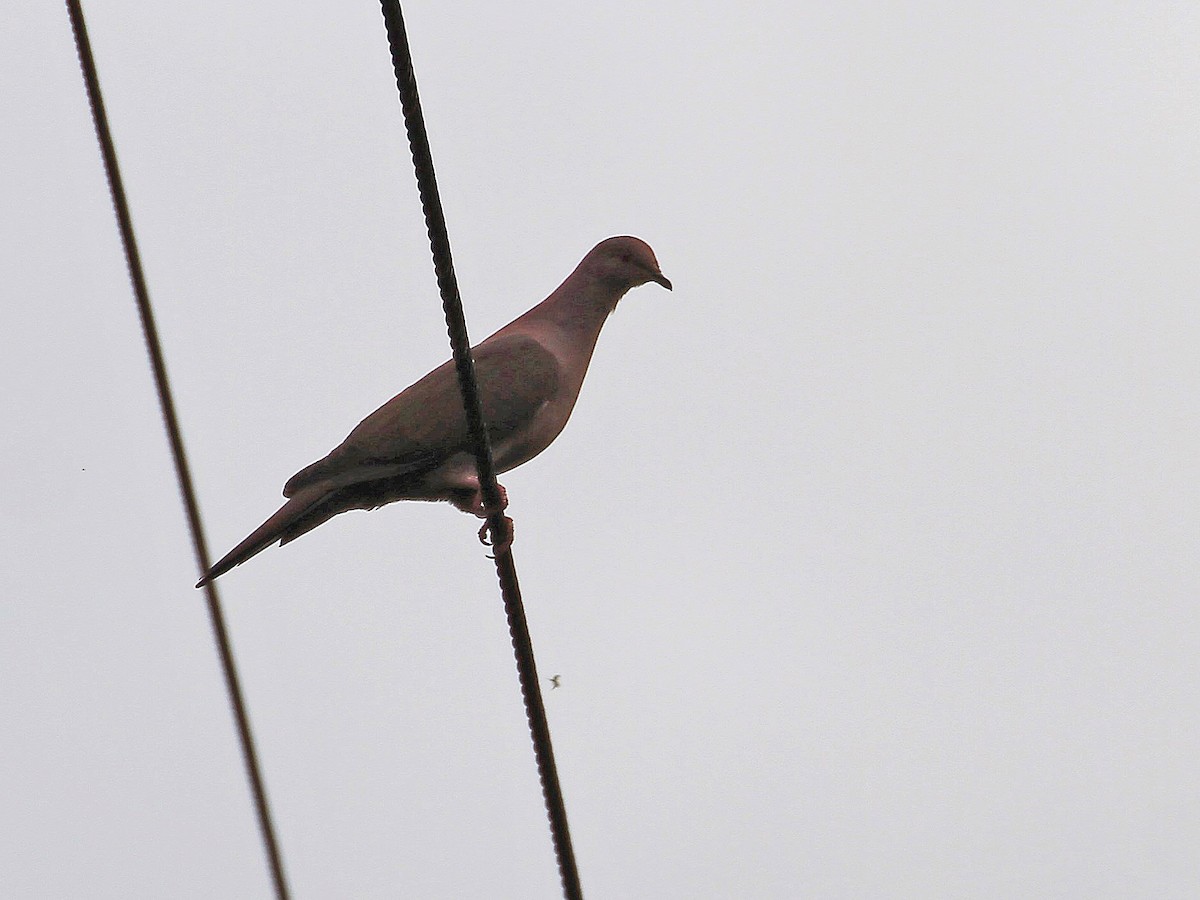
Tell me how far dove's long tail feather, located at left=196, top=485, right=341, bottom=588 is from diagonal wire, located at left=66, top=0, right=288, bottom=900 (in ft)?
2.74

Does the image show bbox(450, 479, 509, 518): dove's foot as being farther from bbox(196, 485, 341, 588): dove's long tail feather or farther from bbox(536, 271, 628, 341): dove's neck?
bbox(536, 271, 628, 341): dove's neck

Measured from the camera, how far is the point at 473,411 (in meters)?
2.43

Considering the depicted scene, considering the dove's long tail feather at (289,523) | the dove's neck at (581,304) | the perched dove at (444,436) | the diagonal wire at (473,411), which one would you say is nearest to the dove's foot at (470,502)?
the perched dove at (444,436)

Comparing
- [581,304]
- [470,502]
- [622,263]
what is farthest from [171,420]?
[622,263]

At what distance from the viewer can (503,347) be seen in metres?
4.10

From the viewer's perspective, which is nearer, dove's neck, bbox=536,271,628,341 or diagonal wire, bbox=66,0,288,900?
diagonal wire, bbox=66,0,288,900

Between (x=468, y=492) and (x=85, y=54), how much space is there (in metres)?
1.89

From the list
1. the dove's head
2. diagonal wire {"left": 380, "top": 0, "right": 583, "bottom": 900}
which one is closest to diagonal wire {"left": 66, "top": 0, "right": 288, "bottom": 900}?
diagonal wire {"left": 380, "top": 0, "right": 583, "bottom": 900}

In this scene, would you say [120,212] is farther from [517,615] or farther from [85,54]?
[517,615]

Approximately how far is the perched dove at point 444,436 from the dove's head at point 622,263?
10.6 inches

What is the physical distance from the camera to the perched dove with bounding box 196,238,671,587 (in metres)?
3.66

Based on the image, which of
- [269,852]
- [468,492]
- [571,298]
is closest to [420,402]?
[468,492]

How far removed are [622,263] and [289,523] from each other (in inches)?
56.6

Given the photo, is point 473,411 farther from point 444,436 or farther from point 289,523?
point 444,436
